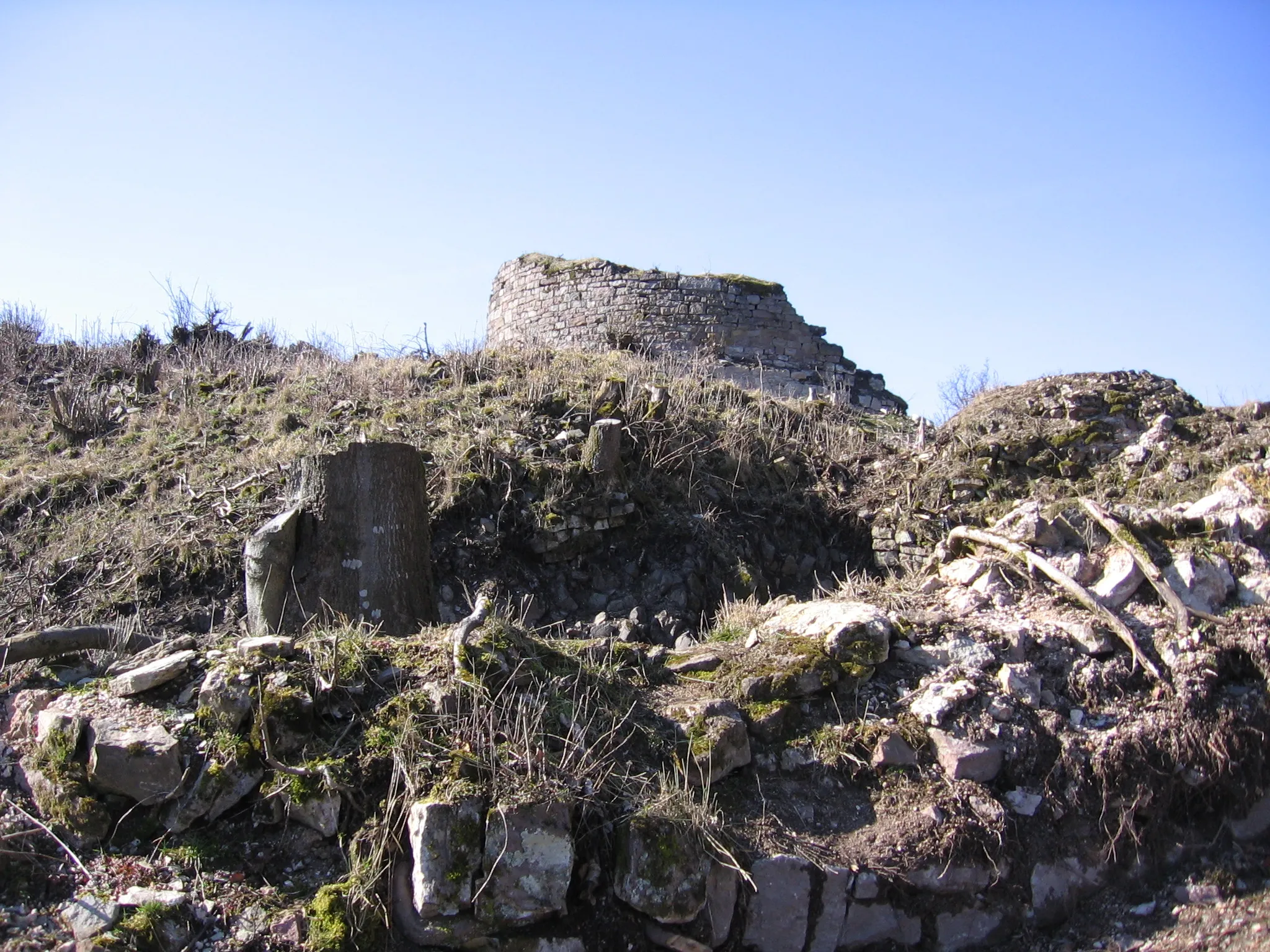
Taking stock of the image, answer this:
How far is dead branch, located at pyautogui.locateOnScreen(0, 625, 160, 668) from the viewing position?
13.2 feet

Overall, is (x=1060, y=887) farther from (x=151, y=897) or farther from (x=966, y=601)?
(x=151, y=897)

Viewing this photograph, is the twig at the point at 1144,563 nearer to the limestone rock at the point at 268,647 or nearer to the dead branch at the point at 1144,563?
the dead branch at the point at 1144,563

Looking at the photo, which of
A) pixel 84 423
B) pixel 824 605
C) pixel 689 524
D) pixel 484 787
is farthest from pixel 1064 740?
pixel 84 423

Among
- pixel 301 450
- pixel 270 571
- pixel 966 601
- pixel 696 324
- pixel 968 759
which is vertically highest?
pixel 696 324

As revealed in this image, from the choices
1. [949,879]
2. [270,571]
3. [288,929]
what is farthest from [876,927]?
[270,571]

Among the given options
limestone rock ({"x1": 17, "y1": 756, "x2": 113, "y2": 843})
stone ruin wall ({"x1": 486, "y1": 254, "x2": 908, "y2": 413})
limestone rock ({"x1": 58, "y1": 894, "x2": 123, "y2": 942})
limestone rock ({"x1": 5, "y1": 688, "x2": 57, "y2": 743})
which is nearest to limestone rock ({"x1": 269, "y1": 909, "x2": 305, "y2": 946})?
limestone rock ({"x1": 58, "y1": 894, "x2": 123, "y2": 942})

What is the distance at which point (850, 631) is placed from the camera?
4.49 metres

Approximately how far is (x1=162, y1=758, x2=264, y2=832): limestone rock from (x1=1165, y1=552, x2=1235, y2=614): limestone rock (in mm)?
4245

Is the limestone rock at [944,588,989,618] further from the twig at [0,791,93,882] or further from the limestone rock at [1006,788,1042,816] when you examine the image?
the twig at [0,791,93,882]

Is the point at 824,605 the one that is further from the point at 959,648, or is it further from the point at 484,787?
the point at 484,787

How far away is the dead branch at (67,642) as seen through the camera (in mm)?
4012

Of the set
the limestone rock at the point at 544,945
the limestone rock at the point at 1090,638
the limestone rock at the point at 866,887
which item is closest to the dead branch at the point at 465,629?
the limestone rock at the point at 544,945

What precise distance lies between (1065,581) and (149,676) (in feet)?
13.8

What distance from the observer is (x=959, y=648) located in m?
4.51
